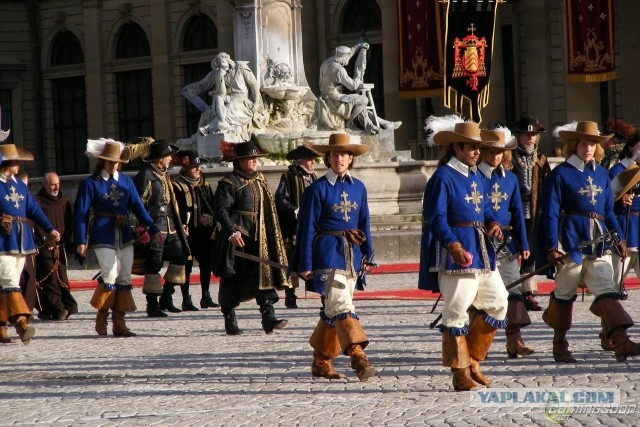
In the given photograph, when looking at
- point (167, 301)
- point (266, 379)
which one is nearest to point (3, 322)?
point (167, 301)

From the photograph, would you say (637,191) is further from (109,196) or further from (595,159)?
(109,196)

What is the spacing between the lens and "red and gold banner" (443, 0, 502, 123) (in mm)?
33688

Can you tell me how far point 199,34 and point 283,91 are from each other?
824 inches

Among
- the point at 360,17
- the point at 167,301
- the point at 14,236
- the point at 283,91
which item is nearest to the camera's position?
the point at 14,236

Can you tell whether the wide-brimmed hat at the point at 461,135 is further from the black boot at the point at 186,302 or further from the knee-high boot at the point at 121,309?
the black boot at the point at 186,302

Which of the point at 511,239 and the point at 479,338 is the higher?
the point at 511,239

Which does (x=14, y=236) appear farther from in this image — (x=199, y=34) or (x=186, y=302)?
(x=199, y=34)

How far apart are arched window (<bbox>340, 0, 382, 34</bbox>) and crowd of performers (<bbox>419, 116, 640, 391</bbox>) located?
2931 centimetres

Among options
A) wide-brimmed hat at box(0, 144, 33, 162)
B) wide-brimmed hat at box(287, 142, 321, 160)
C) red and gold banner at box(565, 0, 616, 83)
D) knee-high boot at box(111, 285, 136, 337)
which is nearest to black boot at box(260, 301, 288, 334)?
knee-high boot at box(111, 285, 136, 337)

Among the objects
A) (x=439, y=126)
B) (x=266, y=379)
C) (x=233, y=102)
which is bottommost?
(x=266, y=379)

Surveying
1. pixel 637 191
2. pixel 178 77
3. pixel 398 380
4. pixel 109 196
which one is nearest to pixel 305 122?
pixel 109 196

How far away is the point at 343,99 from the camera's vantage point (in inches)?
1021

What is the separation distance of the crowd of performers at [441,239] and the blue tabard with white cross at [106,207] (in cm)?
1

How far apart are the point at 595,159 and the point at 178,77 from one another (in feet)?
112
